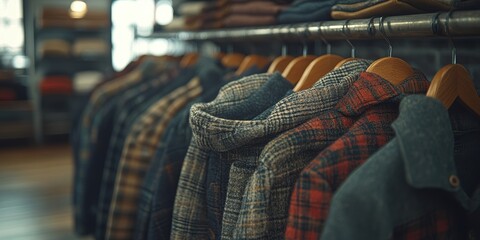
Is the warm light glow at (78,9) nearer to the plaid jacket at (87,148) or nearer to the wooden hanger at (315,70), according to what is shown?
the plaid jacket at (87,148)

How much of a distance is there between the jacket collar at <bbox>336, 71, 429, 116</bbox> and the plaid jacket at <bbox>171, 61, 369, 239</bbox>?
0.17ft

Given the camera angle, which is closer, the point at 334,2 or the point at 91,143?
the point at 334,2

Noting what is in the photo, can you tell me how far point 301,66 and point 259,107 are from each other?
0.30 meters

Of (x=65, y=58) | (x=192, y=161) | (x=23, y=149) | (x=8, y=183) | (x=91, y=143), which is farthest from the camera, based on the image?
(x=65, y=58)

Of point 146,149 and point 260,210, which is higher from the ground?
point 260,210

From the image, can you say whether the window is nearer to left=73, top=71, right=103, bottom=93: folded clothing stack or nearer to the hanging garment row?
left=73, top=71, right=103, bottom=93: folded clothing stack

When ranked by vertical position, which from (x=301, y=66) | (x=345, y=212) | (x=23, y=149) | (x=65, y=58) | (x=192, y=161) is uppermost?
(x=301, y=66)

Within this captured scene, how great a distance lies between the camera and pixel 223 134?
3.63 feet

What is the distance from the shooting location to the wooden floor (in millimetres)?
3264

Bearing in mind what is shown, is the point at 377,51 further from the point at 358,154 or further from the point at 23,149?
the point at 23,149

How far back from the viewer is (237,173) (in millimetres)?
1175

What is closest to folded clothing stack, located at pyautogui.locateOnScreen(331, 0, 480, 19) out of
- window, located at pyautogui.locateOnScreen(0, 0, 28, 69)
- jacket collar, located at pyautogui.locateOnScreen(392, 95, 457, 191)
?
jacket collar, located at pyautogui.locateOnScreen(392, 95, 457, 191)

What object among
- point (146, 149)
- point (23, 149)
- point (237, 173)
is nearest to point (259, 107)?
point (237, 173)

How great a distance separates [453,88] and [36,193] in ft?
12.1
